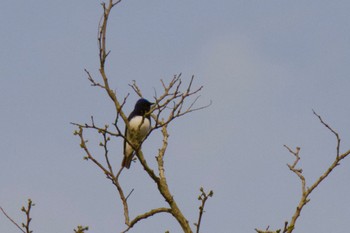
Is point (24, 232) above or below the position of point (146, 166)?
below

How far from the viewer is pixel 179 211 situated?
27.0 ft

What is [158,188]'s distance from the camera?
332 inches

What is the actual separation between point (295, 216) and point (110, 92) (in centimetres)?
269

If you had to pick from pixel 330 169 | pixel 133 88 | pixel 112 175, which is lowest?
pixel 330 169

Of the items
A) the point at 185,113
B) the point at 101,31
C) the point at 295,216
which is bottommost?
the point at 295,216

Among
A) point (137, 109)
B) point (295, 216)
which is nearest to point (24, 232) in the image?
point (295, 216)

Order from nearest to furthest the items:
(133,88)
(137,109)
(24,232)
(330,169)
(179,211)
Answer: (24,232)
(330,169)
(179,211)
(133,88)
(137,109)

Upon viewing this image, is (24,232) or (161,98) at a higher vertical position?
(161,98)

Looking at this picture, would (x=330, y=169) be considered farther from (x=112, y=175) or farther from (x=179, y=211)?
(x=112, y=175)

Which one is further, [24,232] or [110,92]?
[110,92]

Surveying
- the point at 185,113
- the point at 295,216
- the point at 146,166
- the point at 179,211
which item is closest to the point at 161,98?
the point at 185,113

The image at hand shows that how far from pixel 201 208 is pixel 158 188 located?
1169mm

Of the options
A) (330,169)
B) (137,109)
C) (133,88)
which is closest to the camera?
(330,169)

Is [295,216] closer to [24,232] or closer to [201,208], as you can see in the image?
[201,208]
